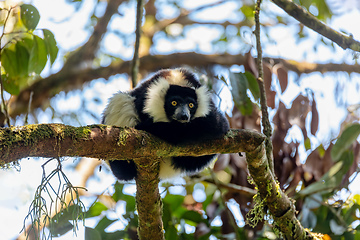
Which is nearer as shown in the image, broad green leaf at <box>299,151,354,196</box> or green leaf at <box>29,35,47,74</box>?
green leaf at <box>29,35,47,74</box>

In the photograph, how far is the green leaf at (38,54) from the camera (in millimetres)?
3572

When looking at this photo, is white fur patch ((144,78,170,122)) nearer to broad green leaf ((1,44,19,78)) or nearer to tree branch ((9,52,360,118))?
broad green leaf ((1,44,19,78))

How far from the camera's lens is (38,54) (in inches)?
141

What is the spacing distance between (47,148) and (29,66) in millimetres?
1783

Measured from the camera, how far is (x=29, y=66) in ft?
11.8

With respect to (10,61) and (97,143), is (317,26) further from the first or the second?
(10,61)

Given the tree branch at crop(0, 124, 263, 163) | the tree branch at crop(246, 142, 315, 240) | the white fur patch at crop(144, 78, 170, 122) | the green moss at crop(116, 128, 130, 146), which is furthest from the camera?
the white fur patch at crop(144, 78, 170, 122)

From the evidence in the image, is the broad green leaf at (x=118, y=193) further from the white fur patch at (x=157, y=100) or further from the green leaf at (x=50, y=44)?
the green leaf at (x=50, y=44)

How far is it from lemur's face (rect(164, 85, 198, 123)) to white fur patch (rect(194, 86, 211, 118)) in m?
0.04

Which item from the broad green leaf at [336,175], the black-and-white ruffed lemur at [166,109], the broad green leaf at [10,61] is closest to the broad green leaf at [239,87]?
the black-and-white ruffed lemur at [166,109]

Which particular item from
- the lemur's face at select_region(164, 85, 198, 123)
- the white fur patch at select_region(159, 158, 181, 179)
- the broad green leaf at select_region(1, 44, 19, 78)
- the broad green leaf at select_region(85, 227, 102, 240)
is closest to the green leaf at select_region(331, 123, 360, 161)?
the lemur's face at select_region(164, 85, 198, 123)

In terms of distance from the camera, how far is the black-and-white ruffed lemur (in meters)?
3.25

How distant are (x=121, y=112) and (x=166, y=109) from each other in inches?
17.9

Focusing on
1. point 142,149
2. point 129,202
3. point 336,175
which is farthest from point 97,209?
point 336,175
